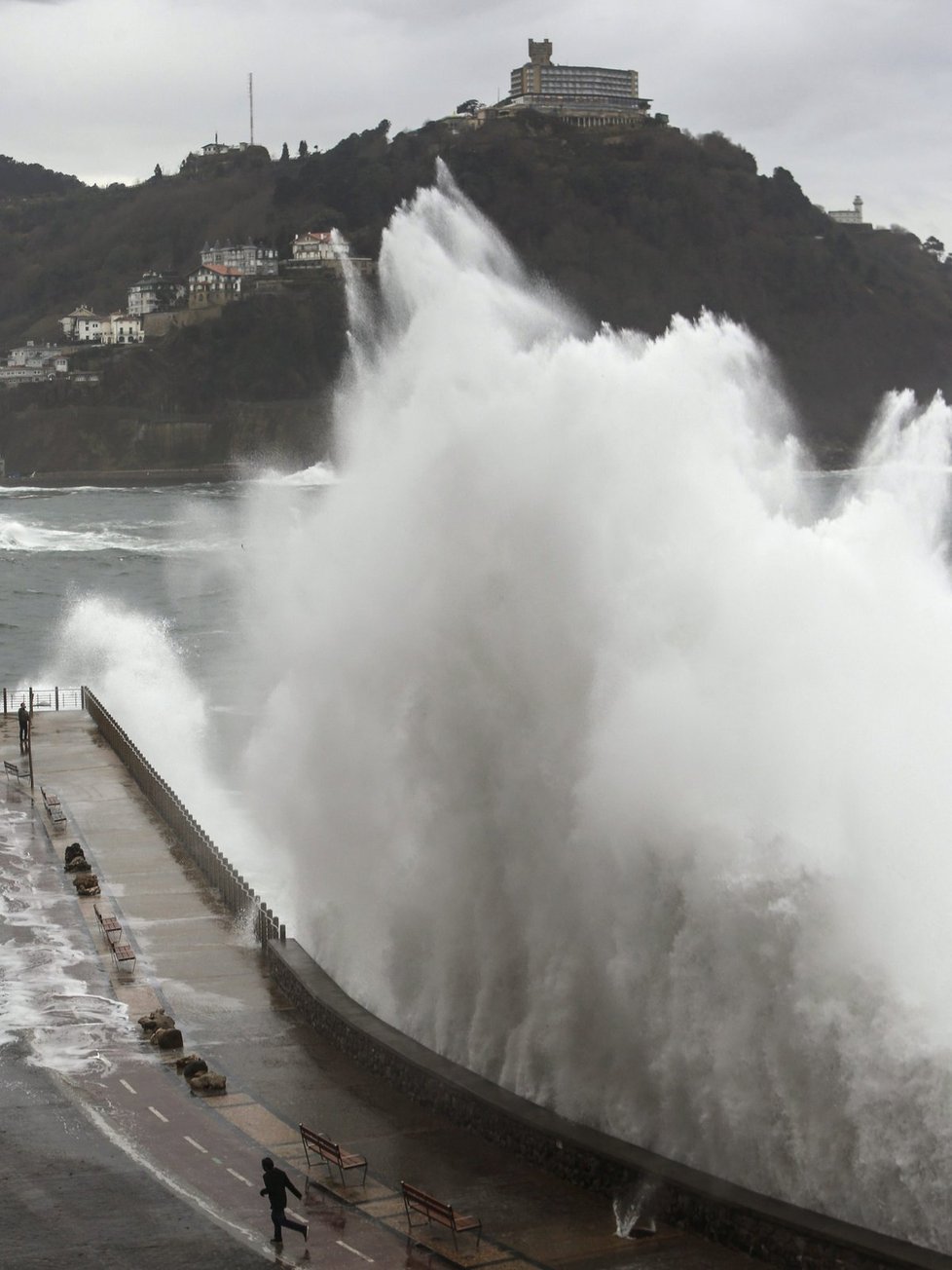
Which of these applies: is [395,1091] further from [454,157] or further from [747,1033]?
[454,157]

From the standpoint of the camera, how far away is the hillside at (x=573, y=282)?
143 meters

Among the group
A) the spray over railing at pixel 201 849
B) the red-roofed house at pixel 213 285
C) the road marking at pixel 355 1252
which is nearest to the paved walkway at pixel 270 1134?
Result: the road marking at pixel 355 1252

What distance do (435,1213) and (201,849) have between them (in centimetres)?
1140

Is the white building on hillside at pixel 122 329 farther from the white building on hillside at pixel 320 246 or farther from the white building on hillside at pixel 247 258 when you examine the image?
the white building on hillside at pixel 320 246

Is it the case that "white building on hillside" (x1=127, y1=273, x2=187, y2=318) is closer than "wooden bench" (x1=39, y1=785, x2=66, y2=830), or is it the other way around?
"wooden bench" (x1=39, y1=785, x2=66, y2=830)

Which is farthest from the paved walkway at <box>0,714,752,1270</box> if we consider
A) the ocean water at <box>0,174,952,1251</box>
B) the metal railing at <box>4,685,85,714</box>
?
the metal railing at <box>4,685,85,714</box>

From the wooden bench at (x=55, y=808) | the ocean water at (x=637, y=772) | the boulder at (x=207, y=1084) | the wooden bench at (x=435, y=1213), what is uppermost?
the ocean water at (x=637, y=772)

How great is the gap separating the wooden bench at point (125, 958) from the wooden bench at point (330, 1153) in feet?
17.8

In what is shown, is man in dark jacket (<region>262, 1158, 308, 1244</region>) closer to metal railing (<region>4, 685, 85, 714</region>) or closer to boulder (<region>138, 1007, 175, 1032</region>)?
boulder (<region>138, 1007, 175, 1032</region>)

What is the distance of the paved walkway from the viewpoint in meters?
12.1

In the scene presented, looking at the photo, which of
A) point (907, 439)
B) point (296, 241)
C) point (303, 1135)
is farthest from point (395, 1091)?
point (296, 241)

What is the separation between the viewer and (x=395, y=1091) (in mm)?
15078

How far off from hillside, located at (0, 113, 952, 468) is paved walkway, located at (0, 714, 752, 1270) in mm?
113631

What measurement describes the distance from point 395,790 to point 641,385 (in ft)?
14.8
